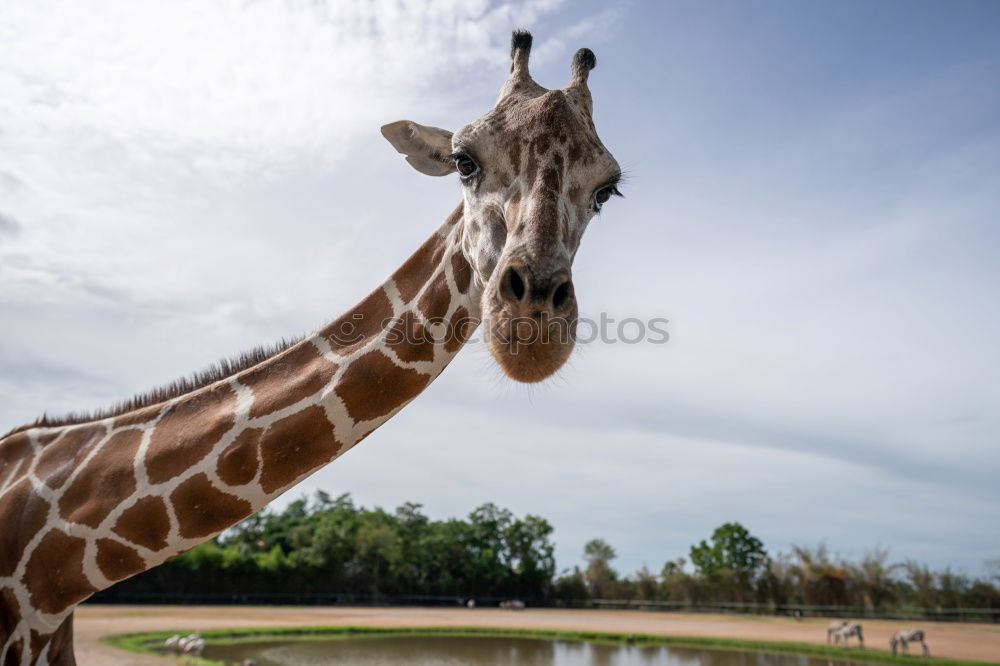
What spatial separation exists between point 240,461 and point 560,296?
1.86 metres

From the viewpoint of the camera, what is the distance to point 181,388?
13.4 feet

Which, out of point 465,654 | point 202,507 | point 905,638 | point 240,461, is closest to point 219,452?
point 240,461

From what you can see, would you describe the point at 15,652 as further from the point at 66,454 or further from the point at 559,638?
the point at 559,638

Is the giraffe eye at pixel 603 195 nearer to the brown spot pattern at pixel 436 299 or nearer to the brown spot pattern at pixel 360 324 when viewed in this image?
the brown spot pattern at pixel 436 299

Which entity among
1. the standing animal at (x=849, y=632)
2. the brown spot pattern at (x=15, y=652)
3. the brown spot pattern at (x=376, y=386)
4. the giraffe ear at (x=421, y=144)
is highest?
the giraffe ear at (x=421, y=144)

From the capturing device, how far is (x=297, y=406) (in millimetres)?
3424

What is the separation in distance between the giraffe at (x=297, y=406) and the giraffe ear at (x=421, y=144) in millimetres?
11

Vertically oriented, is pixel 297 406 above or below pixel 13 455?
above

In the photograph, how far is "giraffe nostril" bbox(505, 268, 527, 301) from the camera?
276 centimetres

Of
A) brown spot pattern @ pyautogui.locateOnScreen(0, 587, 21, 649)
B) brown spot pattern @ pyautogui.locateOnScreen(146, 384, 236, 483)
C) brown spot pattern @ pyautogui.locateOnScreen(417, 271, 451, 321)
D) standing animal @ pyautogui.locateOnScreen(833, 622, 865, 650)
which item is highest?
brown spot pattern @ pyautogui.locateOnScreen(417, 271, 451, 321)

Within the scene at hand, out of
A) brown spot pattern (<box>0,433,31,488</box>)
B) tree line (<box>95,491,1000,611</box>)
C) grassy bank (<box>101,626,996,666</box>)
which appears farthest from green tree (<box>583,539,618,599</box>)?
brown spot pattern (<box>0,433,31,488</box>)

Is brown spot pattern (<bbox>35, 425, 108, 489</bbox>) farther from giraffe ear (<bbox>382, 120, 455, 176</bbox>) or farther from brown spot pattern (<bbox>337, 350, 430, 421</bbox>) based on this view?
giraffe ear (<bbox>382, 120, 455, 176</bbox>)

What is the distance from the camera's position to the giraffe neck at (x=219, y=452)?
3398mm

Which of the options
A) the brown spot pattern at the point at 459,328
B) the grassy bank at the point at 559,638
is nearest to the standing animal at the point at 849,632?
the grassy bank at the point at 559,638
